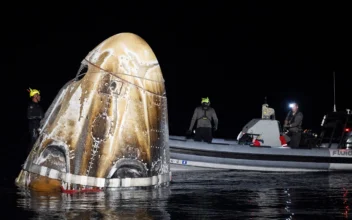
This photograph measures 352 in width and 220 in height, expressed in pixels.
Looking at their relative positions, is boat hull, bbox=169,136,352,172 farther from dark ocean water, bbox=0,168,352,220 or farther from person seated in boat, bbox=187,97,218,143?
dark ocean water, bbox=0,168,352,220

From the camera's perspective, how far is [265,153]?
19656mm

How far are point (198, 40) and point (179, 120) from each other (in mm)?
87416

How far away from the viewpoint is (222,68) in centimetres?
11169

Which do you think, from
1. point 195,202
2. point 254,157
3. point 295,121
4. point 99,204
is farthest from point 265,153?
point 99,204

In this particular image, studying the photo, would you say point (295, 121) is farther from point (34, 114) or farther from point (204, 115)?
point (34, 114)

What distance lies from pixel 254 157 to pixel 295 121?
160 cm

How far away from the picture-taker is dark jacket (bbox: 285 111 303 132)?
20.3m

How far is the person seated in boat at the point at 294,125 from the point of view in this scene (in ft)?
66.6

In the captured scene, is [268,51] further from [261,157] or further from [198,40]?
[261,157]

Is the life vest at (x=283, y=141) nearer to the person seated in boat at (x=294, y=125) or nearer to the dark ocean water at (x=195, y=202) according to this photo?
the person seated in boat at (x=294, y=125)

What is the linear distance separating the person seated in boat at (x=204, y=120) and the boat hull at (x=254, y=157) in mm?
345

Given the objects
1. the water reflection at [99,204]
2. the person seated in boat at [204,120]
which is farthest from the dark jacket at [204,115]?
the water reflection at [99,204]

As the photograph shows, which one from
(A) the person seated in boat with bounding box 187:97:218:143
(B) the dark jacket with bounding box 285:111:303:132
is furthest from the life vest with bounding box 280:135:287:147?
(A) the person seated in boat with bounding box 187:97:218:143

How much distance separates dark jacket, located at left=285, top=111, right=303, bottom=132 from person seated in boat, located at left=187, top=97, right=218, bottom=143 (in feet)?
6.58
